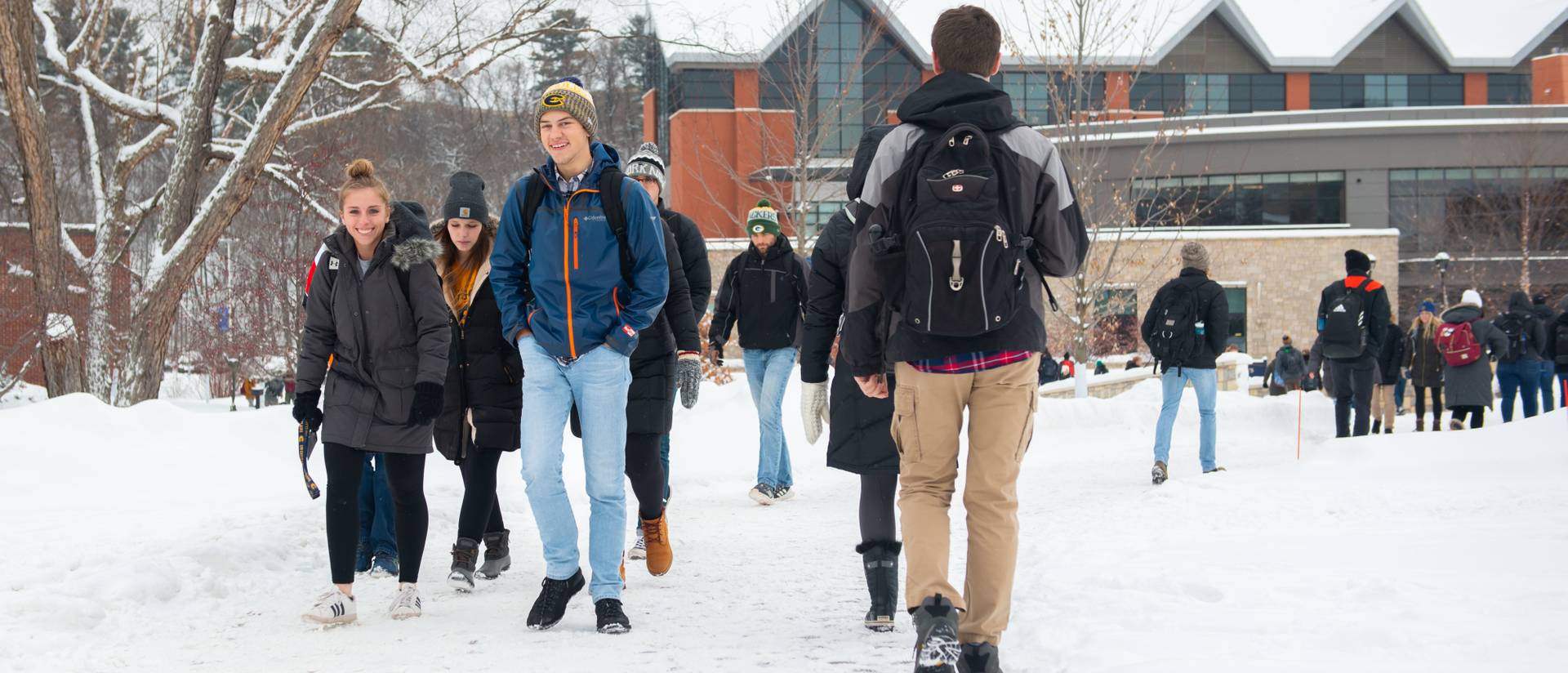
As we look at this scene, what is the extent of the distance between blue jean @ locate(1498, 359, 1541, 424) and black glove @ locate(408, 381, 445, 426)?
1468 cm

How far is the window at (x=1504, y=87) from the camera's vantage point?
54688 mm

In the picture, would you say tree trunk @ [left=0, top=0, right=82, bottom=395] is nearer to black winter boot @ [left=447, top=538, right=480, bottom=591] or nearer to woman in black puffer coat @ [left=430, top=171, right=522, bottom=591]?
woman in black puffer coat @ [left=430, top=171, right=522, bottom=591]

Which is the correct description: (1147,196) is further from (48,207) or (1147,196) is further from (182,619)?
(182,619)

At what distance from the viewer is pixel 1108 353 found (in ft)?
118

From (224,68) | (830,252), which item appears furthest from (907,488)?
(224,68)

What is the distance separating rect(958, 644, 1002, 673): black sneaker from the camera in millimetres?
3873

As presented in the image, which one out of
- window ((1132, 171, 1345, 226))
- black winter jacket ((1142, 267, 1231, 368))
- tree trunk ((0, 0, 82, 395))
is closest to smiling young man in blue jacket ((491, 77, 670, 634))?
black winter jacket ((1142, 267, 1231, 368))

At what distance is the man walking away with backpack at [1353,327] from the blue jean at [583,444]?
8719 mm

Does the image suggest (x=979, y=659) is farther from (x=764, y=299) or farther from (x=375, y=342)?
(x=764, y=299)

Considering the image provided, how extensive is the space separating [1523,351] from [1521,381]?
42cm

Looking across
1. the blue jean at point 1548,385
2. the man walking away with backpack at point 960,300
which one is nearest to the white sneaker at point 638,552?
the man walking away with backpack at point 960,300

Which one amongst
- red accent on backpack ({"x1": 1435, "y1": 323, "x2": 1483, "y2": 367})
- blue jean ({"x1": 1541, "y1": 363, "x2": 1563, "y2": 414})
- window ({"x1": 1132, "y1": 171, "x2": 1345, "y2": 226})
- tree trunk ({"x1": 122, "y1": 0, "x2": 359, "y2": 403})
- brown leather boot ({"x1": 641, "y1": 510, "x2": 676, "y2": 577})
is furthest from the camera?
window ({"x1": 1132, "y1": 171, "x2": 1345, "y2": 226})

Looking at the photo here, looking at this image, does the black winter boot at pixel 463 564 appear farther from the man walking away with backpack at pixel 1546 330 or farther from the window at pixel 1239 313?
the window at pixel 1239 313

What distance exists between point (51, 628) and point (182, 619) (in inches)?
19.5
